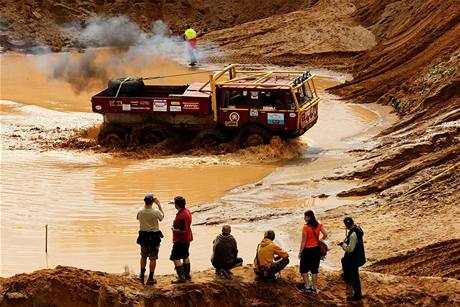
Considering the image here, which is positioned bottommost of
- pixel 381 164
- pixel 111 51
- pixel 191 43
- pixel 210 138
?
pixel 381 164

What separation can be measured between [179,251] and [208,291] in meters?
0.68

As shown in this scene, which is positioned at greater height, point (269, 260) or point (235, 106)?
point (235, 106)

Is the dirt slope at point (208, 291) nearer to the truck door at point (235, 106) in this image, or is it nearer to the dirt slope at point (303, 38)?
the truck door at point (235, 106)

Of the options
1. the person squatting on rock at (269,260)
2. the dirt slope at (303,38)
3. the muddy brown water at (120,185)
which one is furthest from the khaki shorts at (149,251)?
the dirt slope at (303,38)

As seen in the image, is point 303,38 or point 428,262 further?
point 303,38

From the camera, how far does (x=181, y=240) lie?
10578 millimetres

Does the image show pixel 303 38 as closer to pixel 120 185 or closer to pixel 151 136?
pixel 151 136

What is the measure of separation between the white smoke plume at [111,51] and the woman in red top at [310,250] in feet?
65.3

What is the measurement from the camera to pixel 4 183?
1888 cm

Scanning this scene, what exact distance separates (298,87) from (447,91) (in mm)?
4160

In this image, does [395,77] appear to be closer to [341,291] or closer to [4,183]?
[4,183]

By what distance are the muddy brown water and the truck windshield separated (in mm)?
1239

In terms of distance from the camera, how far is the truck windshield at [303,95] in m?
21.0

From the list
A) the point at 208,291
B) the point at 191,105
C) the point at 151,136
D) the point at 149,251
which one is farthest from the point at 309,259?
the point at 151,136
